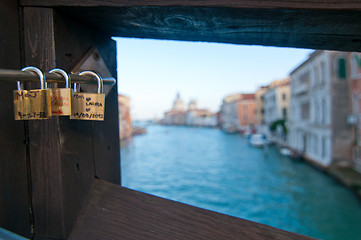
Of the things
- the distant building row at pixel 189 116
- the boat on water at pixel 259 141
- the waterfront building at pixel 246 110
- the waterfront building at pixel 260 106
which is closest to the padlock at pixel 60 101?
the boat on water at pixel 259 141

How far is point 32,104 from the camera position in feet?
1.65

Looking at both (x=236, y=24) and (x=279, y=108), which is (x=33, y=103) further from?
(x=279, y=108)

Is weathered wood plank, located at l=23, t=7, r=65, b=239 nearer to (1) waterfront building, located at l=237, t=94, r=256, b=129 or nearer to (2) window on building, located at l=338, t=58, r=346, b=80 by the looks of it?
(2) window on building, located at l=338, t=58, r=346, b=80

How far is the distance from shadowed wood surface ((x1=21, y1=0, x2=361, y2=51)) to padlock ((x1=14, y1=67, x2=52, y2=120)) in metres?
0.19

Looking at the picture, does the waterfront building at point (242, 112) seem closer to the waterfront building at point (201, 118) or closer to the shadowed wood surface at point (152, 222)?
the waterfront building at point (201, 118)

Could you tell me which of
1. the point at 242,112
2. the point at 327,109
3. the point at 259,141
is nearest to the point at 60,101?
the point at 327,109

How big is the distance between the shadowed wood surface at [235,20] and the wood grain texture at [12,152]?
8 centimetres

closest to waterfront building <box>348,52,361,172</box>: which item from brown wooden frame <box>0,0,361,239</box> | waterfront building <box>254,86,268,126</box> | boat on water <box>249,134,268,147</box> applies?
brown wooden frame <box>0,0,361,239</box>

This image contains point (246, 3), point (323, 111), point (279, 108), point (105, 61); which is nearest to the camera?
point (246, 3)

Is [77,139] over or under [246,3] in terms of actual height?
under

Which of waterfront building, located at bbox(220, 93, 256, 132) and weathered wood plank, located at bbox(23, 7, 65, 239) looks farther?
waterfront building, located at bbox(220, 93, 256, 132)

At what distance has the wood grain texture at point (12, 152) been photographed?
572 mm

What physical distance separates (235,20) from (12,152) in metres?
0.56

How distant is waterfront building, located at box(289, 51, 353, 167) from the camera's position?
13656 millimetres
